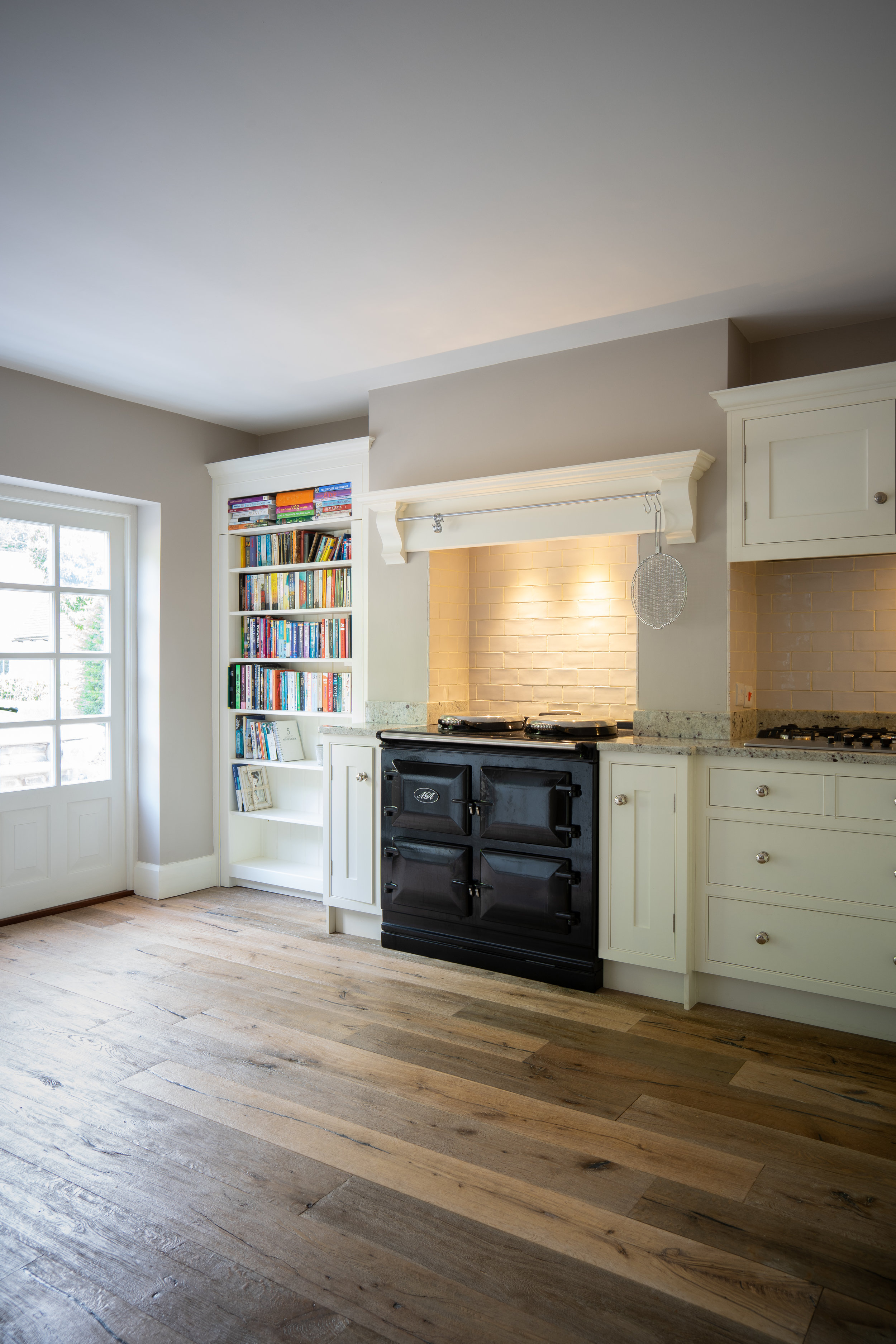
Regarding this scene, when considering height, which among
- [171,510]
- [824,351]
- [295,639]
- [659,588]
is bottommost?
[295,639]

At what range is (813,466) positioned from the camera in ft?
10.5

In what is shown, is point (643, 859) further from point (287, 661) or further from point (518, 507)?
point (287, 661)

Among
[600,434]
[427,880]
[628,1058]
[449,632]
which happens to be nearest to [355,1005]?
[427,880]

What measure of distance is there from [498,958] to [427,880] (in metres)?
0.44

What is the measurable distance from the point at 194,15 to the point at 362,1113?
2.73 m

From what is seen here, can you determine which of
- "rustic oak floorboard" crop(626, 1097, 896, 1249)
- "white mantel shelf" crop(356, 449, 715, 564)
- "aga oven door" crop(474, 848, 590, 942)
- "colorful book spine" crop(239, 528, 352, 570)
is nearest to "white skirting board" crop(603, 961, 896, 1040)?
"aga oven door" crop(474, 848, 590, 942)

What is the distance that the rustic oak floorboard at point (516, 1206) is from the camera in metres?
1.76

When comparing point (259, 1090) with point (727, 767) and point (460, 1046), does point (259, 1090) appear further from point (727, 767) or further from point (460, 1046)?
point (727, 767)

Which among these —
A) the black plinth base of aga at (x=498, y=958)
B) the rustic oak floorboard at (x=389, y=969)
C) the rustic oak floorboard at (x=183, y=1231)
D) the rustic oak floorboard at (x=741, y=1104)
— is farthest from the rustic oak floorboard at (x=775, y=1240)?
the black plinth base of aga at (x=498, y=958)

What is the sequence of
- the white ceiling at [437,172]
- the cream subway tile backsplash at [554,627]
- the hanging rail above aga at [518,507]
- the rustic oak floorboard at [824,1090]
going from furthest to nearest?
1. the cream subway tile backsplash at [554,627]
2. the hanging rail above aga at [518,507]
3. the rustic oak floorboard at [824,1090]
4. the white ceiling at [437,172]

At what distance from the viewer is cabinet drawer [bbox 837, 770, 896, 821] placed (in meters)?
2.87

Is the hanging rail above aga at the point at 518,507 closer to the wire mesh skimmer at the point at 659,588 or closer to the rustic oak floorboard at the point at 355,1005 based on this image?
the wire mesh skimmer at the point at 659,588

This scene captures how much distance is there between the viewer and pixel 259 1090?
8.52ft

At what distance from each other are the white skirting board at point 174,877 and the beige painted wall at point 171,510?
45 mm
